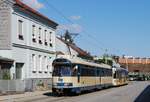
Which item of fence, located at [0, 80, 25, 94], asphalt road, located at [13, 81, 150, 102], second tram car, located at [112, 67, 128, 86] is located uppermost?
second tram car, located at [112, 67, 128, 86]

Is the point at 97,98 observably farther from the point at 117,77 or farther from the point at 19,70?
the point at 117,77

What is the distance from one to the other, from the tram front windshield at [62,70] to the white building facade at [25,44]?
210 inches

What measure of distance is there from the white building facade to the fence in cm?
111

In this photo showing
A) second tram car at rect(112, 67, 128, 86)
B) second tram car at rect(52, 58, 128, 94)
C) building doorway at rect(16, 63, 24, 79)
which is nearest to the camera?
second tram car at rect(52, 58, 128, 94)

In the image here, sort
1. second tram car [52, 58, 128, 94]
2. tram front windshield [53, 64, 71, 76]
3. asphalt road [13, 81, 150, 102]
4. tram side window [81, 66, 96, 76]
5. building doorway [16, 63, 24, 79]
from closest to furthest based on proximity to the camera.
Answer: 1. asphalt road [13, 81, 150, 102]
2. second tram car [52, 58, 128, 94]
3. tram front windshield [53, 64, 71, 76]
4. tram side window [81, 66, 96, 76]
5. building doorway [16, 63, 24, 79]

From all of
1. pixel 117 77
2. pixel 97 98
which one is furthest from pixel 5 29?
pixel 117 77

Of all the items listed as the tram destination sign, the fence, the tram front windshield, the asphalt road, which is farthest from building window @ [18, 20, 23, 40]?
the tram front windshield

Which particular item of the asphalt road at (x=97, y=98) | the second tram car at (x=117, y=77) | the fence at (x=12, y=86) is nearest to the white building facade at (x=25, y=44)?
the fence at (x=12, y=86)

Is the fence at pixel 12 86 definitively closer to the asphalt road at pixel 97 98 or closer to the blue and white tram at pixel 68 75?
the asphalt road at pixel 97 98

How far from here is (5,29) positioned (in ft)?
136

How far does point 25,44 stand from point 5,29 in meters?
4.53

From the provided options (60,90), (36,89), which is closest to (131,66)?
(36,89)

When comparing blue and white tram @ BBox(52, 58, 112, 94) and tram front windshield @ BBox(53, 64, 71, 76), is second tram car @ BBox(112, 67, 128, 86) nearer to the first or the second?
blue and white tram @ BBox(52, 58, 112, 94)

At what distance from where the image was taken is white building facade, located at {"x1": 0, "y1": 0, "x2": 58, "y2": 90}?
41250 mm
